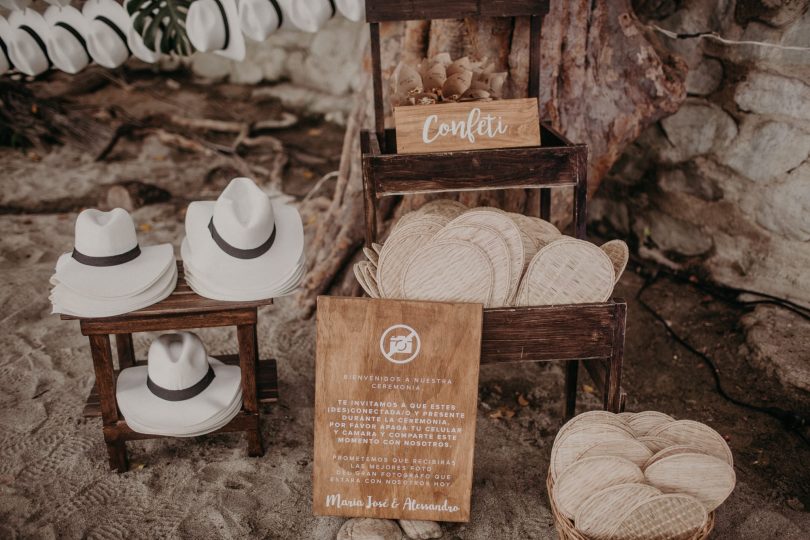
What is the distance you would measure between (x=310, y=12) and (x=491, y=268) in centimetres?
187

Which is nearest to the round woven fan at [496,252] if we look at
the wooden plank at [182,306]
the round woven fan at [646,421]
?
the round woven fan at [646,421]

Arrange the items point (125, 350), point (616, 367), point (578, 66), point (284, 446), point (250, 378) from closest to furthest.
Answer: point (616, 367), point (250, 378), point (284, 446), point (125, 350), point (578, 66)

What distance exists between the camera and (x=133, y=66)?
652 cm

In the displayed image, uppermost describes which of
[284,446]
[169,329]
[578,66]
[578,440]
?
[578,66]

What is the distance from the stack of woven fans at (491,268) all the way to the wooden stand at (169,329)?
0.52 meters

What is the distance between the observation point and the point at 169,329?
2516 mm

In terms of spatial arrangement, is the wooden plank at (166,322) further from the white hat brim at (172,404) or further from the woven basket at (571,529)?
the woven basket at (571,529)

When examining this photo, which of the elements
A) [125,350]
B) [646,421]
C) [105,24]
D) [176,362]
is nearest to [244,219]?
[176,362]

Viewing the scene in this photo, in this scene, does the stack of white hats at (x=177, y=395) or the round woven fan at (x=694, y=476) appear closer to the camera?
the round woven fan at (x=694, y=476)

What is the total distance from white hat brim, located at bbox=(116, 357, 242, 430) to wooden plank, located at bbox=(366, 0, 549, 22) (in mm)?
1566

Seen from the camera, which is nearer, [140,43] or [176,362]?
[176,362]

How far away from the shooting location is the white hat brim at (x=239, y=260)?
8.18 ft

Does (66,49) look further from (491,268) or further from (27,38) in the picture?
(491,268)

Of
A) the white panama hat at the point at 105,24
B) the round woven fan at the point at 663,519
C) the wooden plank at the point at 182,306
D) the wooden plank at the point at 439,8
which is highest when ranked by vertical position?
the wooden plank at the point at 439,8
